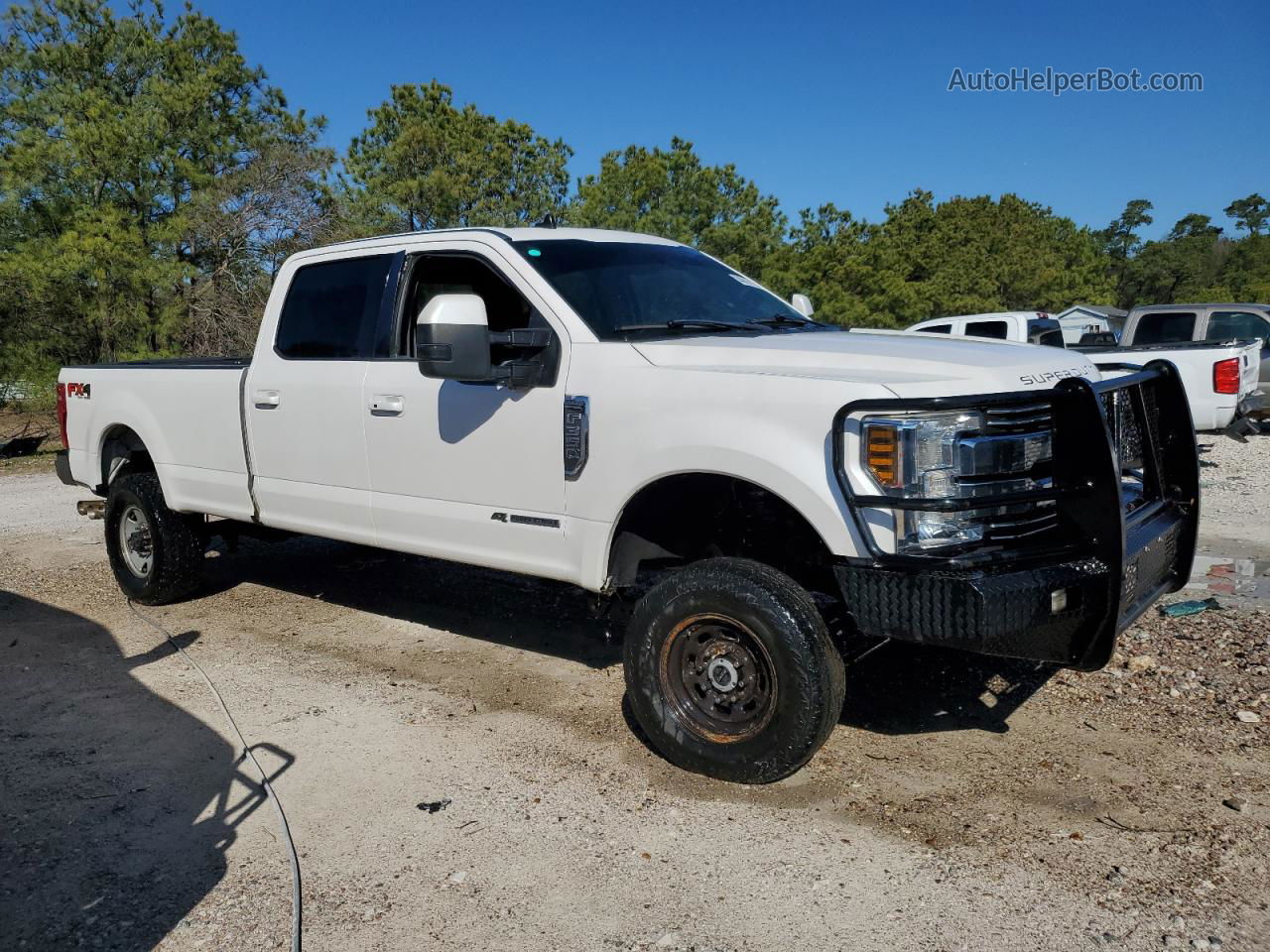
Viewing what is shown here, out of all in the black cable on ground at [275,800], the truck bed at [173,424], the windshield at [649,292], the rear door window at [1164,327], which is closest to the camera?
the black cable on ground at [275,800]

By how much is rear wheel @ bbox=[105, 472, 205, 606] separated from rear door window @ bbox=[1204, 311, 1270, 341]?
13.7 metres

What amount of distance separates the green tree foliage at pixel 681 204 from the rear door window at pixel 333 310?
2534 cm

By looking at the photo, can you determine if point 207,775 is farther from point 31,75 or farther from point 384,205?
point 31,75

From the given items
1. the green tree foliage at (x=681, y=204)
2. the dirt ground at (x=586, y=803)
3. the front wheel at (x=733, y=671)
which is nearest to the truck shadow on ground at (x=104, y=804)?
the dirt ground at (x=586, y=803)

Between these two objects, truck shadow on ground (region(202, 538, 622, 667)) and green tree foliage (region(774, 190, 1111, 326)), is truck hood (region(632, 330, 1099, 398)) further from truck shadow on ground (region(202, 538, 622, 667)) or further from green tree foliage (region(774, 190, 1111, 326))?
green tree foliage (region(774, 190, 1111, 326))

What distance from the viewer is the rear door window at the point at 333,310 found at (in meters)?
5.18

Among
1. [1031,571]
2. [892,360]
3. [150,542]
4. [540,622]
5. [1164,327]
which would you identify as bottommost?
[540,622]

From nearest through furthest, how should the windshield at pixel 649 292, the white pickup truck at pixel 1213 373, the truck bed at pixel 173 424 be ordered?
the windshield at pixel 649 292, the truck bed at pixel 173 424, the white pickup truck at pixel 1213 373

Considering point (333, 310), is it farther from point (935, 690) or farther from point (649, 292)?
point (935, 690)

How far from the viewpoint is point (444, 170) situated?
28.0 metres

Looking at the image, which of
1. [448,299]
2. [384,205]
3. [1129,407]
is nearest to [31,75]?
[384,205]

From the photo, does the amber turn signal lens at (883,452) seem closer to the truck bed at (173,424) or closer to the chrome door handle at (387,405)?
the chrome door handle at (387,405)

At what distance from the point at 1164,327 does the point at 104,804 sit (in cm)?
1496

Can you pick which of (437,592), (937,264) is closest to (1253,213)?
(937,264)
